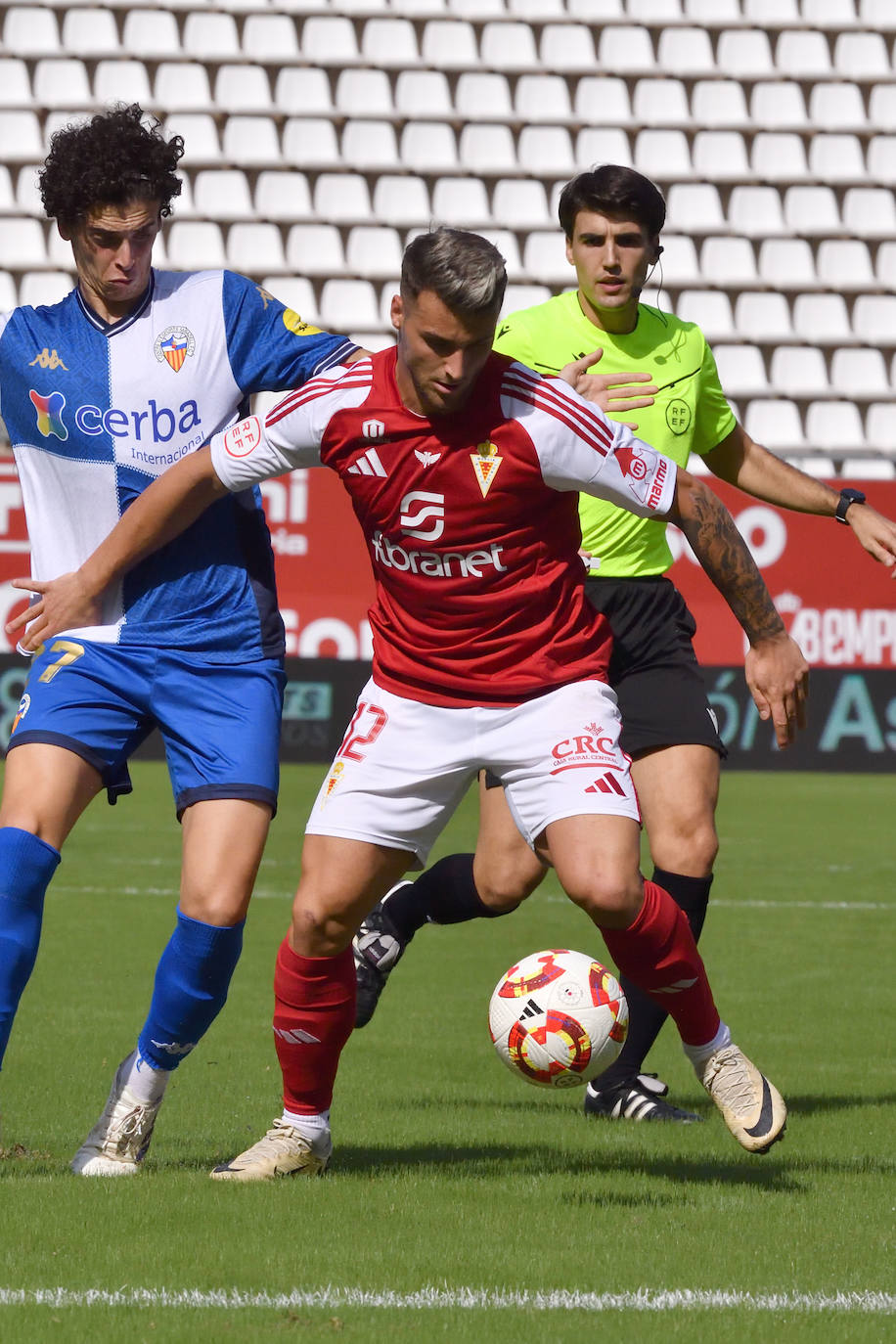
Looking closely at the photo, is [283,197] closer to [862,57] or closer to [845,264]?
[845,264]

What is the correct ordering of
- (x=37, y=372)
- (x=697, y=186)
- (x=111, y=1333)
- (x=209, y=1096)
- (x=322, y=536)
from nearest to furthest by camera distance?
(x=111, y=1333), (x=37, y=372), (x=209, y=1096), (x=322, y=536), (x=697, y=186)

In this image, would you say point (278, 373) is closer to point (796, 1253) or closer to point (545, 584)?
point (545, 584)

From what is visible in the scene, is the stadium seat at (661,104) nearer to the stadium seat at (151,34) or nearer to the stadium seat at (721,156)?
the stadium seat at (721,156)

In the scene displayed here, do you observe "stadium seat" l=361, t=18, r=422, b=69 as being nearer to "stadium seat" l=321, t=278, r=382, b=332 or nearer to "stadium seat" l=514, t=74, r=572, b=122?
"stadium seat" l=514, t=74, r=572, b=122

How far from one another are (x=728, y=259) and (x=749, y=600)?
16.5m

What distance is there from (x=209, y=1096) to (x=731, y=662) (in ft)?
35.4

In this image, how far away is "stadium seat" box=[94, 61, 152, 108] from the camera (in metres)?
20.2

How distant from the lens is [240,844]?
4.10 m

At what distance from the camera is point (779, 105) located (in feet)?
67.8

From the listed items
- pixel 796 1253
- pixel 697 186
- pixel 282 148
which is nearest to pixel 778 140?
pixel 697 186

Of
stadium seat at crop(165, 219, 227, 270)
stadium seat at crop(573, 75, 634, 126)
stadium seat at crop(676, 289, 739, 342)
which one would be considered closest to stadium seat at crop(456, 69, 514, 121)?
stadium seat at crop(573, 75, 634, 126)

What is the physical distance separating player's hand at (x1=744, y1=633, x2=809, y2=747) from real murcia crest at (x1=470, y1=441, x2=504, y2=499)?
2.35 ft

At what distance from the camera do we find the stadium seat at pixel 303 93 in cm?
2038

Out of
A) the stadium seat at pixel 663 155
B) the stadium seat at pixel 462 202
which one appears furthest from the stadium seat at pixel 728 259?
the stadium seat at pixel 462 202
